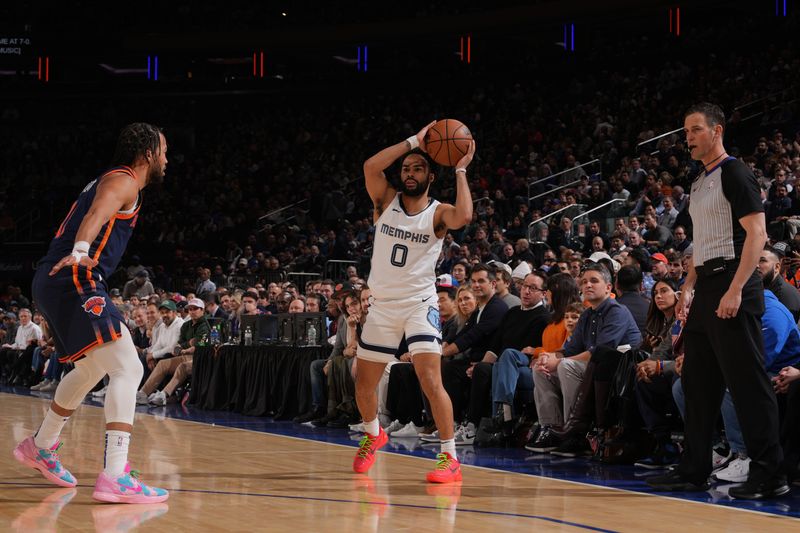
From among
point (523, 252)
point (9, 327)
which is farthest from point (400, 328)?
point (9, 327)

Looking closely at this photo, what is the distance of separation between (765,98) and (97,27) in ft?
68.7

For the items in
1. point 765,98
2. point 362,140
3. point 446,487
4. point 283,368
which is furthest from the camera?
point 362,140

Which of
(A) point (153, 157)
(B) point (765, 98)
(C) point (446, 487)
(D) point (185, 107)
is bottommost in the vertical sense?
(C) point (446, 487)

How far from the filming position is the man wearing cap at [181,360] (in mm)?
12469

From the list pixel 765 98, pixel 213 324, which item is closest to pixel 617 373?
pixel 213 324

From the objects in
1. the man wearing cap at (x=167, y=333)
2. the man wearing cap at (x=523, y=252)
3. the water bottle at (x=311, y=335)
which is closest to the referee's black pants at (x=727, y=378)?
the water bottle at (x=311, y=335)

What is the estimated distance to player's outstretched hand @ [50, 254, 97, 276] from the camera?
456 cm

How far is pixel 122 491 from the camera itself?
185 inches

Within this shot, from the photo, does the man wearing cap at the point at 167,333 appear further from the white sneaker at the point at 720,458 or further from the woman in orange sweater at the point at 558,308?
the white sneaker at the point at 720,458

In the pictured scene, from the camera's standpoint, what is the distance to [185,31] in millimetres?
30312

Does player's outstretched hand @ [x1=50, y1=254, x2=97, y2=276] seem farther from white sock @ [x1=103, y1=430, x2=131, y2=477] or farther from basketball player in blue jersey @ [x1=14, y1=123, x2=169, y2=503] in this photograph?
white sock @ [x1=103, y1=430, x2=131, y2=477]

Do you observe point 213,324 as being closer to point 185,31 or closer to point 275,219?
point 275,219

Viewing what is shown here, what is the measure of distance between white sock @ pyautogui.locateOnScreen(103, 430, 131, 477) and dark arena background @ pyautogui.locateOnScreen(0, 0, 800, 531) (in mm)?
192

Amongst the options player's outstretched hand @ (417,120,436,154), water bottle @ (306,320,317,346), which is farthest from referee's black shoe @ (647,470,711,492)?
water bottle @ (306,320,317,346)
